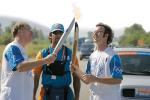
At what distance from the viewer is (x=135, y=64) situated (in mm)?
9680

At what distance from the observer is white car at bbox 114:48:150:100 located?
27.9 feet

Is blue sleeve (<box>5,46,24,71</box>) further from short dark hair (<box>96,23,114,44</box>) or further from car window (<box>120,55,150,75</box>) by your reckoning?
car window (<box>120,55,150,75</box>)

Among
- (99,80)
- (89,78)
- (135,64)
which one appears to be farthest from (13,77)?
(135,64)

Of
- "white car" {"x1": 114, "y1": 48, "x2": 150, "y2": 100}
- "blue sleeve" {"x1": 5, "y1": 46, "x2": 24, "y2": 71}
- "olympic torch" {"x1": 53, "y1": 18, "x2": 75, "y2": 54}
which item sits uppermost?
"olympic torch" {"x1": 53, "y1": 18, "x2": 75, "y2": 54}

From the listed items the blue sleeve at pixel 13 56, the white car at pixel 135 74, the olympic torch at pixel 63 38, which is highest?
the olympic torch at pixel 63 38

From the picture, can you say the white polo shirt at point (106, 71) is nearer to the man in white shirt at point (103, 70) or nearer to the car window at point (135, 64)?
the man in white shirt at point (103, 70)

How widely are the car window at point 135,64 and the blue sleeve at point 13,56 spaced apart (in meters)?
4.10

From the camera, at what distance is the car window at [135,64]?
9.54 m

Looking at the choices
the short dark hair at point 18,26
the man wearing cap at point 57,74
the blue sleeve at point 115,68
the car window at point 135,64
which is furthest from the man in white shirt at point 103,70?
the car window at point 135,64

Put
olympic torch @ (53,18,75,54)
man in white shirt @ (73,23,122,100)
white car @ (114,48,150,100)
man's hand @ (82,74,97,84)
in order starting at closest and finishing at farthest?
olympic torch @ (53,18,75,54)
man's hand @ (82,74,97,84)
man in white shirt @ (73,23,122,100)
white car @ (114,48,150,100)

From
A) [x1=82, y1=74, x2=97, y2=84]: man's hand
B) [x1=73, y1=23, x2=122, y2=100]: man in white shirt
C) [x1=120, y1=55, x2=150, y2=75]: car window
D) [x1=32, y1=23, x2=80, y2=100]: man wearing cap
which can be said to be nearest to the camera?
[x1=82, y1=74, x2=97, y2=84]: man's hand

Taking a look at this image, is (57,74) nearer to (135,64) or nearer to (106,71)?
(106,71)

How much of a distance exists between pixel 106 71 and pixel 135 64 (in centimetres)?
384

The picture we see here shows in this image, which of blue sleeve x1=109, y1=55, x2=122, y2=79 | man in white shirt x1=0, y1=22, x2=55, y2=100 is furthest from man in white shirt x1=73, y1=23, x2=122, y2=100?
man in white shirt x1=0, y1=22, x2=55, y2=100
